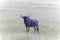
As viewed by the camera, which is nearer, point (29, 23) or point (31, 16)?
point (31, 16)

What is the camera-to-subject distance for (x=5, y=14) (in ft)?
10.3

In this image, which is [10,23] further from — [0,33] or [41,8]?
[41,8]

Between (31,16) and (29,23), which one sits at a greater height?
(31,16)

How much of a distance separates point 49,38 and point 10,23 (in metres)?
0.58

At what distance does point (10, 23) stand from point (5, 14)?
0.15 meters

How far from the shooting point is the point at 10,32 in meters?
3.13

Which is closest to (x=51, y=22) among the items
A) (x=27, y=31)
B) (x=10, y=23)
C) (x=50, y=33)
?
(x=50, y=33)

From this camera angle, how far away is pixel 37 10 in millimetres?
3146

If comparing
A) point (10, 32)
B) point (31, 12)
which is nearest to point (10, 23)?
point (10, 32)

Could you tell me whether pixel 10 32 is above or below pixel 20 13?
below

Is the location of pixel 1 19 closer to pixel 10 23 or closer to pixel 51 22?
pixel 10 23

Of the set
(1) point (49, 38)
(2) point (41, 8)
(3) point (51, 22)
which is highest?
(2) point (41, 8)

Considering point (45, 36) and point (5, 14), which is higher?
point (5, 14)

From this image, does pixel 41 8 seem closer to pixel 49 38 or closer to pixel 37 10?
pixel 37 10
